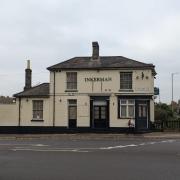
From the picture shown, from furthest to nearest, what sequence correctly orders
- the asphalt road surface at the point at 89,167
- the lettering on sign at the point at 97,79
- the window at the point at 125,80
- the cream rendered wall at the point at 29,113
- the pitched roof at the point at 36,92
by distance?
the pitched roof at the point at 36,92 → the cream rendered wall at the point at 29,113 → the lettering on sign at the point at 97,79 → the window at the point at 125,80 → the asphalt road surface at the point at 89,167

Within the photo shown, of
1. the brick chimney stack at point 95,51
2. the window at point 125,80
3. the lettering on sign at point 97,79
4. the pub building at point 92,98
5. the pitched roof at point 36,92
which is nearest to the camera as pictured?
the pub building at point 92,98

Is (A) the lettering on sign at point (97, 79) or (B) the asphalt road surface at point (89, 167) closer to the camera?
(B) the asphalt road surface at point (89, 167)

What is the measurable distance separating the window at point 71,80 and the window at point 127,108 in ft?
14.9

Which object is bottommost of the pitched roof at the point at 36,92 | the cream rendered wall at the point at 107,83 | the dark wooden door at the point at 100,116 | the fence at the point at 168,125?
the fence at the point at 168,125

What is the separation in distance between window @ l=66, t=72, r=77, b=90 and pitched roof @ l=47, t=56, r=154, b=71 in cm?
71

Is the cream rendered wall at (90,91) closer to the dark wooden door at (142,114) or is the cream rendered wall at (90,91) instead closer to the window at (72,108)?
the window at (72,108)

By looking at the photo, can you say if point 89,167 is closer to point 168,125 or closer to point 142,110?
point 142,110

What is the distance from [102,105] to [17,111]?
7.98 meters

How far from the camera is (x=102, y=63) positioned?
153 feet

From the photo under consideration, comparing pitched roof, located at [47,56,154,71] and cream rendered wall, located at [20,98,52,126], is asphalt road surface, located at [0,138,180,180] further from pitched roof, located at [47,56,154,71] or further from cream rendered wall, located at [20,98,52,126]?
cream rendered wall, located at [20,98,52,126]

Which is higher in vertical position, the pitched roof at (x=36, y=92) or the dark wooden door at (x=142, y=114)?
the pitched roof at (x=36, y=92)

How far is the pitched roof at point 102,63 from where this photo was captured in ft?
149

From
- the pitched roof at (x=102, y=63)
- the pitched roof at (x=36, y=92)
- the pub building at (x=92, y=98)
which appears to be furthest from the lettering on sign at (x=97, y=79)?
the pitched roof at (x=36, y=92)

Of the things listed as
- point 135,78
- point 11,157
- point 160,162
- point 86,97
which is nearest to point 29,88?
point 86,97
